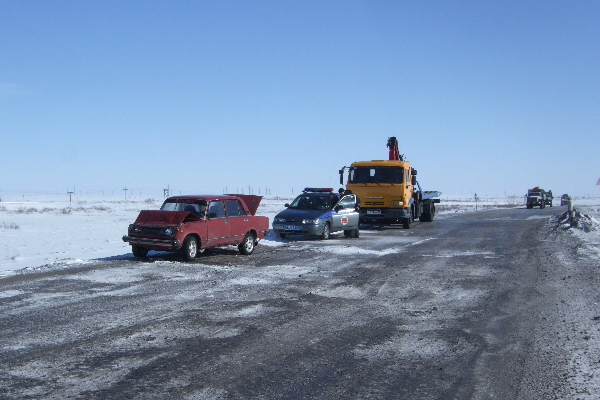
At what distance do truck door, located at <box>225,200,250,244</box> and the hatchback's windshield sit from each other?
530cm

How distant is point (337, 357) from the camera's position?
6184 mm

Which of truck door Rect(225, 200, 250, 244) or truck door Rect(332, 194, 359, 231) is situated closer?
truck door Rect(225, 200, 250, 244)

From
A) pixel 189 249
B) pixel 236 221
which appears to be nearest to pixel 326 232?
pixel 236 221

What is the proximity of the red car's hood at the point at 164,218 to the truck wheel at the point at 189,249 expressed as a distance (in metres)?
0.50

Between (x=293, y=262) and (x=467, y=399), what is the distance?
9391 mm

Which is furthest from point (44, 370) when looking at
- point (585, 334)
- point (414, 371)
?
point (585, 334)

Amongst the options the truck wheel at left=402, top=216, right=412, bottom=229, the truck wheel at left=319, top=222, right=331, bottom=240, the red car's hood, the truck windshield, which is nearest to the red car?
the red car's hood

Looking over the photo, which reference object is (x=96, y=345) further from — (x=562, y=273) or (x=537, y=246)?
(x=537, y=246)

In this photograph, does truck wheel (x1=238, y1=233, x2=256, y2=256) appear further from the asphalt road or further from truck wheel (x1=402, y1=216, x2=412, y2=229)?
truck wheel (x1=402, y1=216, x2=412, y2=229)

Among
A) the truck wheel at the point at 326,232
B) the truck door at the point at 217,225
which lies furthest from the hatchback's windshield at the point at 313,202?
the truck door at the point at 217,225

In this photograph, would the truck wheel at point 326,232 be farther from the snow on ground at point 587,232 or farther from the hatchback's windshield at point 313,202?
the snow on ground at point 587,232

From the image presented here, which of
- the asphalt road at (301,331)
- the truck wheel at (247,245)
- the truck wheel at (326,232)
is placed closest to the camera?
the asphalt road at (301,331)

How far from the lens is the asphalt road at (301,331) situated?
5.30 metres

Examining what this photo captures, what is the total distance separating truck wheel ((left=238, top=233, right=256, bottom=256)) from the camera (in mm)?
15906
